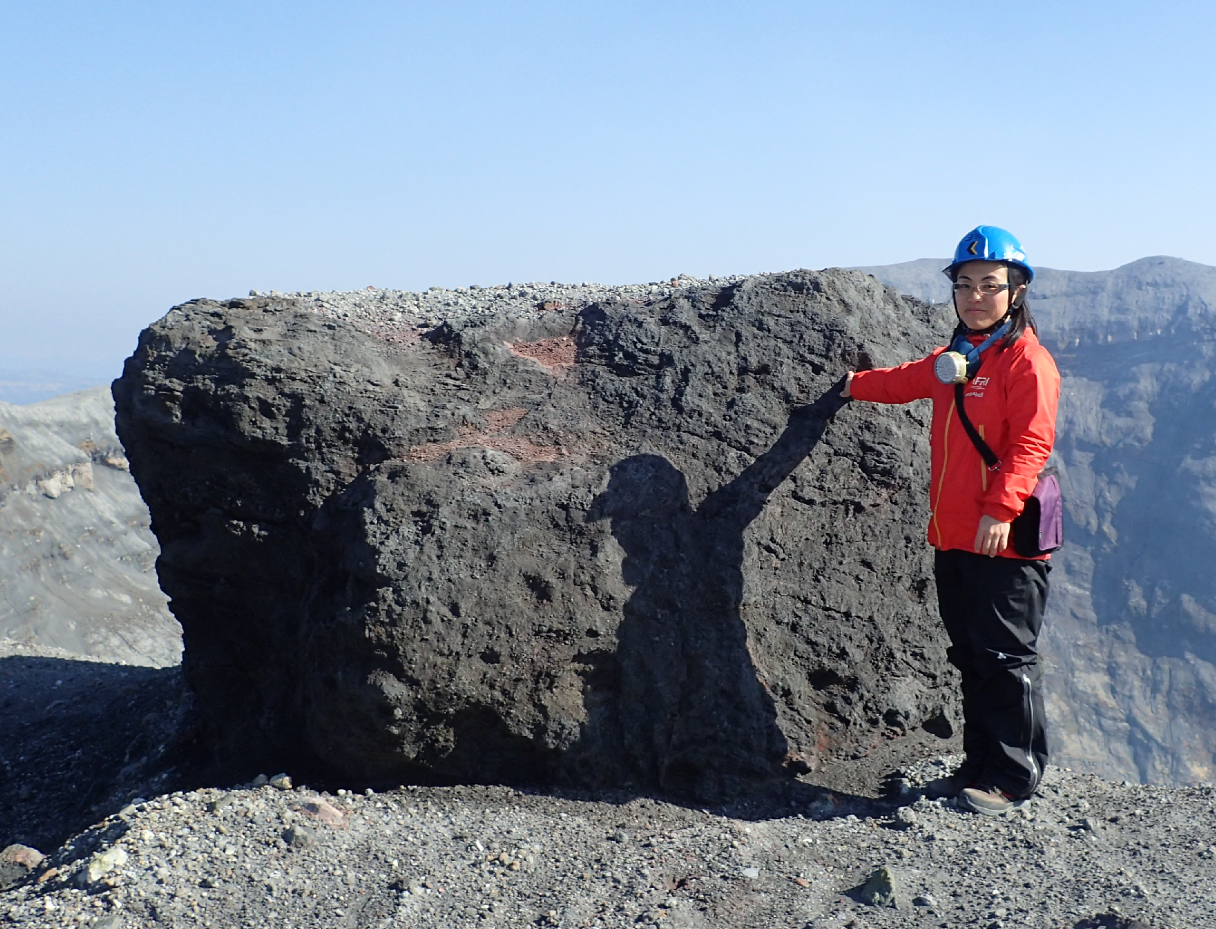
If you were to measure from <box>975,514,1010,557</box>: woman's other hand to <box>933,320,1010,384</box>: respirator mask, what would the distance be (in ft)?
1.89

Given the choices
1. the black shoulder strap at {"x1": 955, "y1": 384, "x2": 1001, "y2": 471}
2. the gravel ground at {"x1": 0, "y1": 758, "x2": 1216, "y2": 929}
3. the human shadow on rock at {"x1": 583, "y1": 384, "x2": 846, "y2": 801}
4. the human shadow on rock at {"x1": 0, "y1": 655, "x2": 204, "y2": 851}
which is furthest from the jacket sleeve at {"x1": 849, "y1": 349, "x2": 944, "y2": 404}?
the human shadow on rock at {"x1": 0, "y1": 655, "x2": 204, "y2": 851}

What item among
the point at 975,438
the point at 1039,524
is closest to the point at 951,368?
the point at 975,438

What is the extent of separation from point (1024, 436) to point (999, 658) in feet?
2.94

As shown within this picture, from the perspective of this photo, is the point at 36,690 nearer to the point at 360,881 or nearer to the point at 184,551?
the point at 184,551

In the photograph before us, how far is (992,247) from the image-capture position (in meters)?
3.81

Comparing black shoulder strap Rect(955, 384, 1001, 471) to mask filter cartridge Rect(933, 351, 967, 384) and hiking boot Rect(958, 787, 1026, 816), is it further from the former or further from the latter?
hiking boot Rect(958, 787, 1026, 816)

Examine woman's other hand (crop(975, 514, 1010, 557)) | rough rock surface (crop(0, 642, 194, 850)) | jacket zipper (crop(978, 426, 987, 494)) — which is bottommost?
rough rock surface (crop(0, 642, 194, 850))

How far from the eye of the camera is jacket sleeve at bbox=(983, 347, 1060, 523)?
3.56 m

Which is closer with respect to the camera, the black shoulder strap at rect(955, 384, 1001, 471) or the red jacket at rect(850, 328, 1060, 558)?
the red jacket at rect(850, 328, 1060, 558)

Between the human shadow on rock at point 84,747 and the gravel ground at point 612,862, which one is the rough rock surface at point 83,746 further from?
the gravel ground at point 612,862

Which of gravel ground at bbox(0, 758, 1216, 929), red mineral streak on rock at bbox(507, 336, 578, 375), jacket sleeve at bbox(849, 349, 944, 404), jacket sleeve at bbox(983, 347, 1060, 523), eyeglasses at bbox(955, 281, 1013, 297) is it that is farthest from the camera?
red mineral streak on rock at bbox(507, 336, 578, 375)

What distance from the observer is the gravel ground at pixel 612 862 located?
127 inches

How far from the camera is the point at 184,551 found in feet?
15.8

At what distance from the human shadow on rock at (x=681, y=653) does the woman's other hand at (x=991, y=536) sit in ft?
3.45
